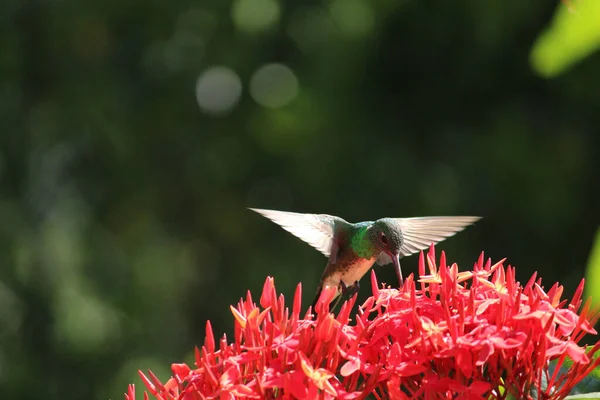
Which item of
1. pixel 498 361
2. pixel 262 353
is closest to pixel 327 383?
pixel 262 353

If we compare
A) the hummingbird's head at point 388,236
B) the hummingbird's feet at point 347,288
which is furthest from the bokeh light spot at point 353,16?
the hummingbird's head at point 388,236

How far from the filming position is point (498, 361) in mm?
1236

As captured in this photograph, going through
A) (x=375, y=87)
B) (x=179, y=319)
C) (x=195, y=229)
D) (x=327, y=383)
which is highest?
(x=375, y=87)

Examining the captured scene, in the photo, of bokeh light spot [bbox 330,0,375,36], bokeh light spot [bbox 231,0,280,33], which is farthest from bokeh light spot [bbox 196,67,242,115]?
bokeh light spot [bbox 330,0,375,36]

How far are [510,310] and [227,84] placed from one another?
12.2 feet

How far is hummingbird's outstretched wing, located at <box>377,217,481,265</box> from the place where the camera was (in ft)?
6.78

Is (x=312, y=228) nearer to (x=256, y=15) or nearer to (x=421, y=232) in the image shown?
(x=421, y=232)

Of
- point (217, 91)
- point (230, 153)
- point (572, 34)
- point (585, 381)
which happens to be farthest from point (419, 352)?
point (217, 91)

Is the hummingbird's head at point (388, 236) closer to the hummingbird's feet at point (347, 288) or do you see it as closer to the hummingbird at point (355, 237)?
the hummingbird at point (355, 237)

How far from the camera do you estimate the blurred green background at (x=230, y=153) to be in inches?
162

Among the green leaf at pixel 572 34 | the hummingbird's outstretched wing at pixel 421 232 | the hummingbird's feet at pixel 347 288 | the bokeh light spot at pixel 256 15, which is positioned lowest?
the hummingbird's feet at pixel 347 288

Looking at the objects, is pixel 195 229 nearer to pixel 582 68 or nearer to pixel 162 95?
pixel 162 95

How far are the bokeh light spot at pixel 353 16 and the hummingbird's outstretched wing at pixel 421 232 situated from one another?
2.46 m

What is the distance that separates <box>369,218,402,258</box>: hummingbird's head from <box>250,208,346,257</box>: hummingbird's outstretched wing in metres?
0.19
